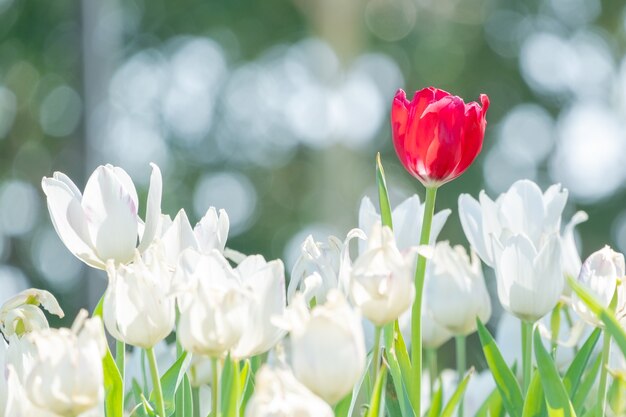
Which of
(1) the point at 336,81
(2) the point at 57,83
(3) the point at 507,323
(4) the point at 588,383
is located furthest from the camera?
(2) the point at 57,83

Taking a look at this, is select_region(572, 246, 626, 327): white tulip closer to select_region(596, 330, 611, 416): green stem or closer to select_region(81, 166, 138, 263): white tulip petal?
select_region(596, 330, 611, 416): green stem

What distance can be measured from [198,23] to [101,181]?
10301mm

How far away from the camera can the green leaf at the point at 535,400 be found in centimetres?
54

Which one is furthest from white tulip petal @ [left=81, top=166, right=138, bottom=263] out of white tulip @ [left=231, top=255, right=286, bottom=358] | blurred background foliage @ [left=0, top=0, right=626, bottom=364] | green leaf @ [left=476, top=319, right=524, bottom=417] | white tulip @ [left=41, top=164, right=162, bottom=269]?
blurred background foliage @ [left=0, top=0, right=626, bottom=364]

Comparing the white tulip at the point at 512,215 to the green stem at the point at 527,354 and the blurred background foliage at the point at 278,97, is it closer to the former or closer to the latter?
the green stem at the point at 527,354

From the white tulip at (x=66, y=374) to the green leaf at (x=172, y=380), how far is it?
0.49 ft

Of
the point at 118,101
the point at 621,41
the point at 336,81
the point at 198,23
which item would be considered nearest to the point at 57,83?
the point at 118,101

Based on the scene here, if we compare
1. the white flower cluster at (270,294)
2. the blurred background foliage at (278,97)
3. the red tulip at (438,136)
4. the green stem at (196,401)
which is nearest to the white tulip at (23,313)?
the white flower cluster at (270,294)

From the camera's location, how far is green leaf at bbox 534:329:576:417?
50 centimetres

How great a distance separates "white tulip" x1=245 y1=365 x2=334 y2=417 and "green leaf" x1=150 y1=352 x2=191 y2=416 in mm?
173

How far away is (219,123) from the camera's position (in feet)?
35.7

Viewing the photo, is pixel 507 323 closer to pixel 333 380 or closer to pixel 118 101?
pixel 333 380

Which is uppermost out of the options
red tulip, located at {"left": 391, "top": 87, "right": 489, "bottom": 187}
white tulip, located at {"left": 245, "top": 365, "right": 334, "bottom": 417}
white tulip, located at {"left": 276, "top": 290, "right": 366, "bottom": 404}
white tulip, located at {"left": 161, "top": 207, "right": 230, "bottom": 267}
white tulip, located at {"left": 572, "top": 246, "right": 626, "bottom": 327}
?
red tulip, located at {"left": 391, "top": 87, "right": 489, "bottom": 187}

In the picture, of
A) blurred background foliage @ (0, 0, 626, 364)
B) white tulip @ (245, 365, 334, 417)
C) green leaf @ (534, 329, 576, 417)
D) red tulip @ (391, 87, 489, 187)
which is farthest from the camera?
blurred background foliage @ (0, 0, 626, 364)
